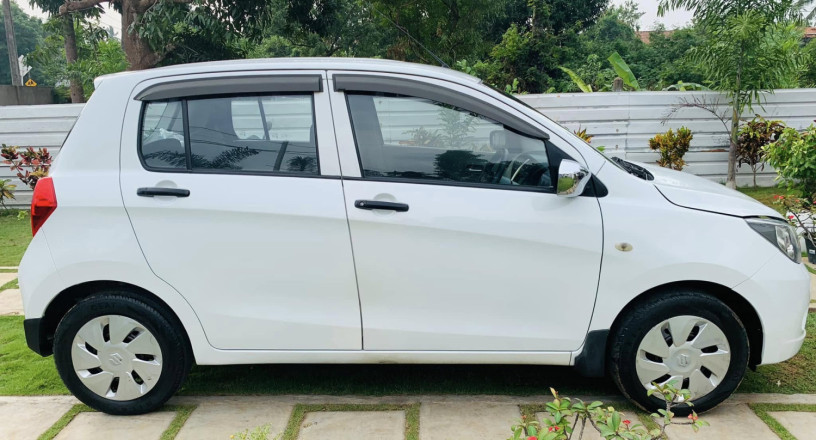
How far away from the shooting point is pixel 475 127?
3414mm

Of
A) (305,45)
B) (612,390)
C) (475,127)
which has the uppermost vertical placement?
(305,45)

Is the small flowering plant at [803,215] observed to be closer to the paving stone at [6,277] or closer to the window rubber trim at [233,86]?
the window rubber trim at [233,86]

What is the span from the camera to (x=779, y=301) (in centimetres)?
332

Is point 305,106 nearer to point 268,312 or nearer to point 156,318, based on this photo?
point 268,312

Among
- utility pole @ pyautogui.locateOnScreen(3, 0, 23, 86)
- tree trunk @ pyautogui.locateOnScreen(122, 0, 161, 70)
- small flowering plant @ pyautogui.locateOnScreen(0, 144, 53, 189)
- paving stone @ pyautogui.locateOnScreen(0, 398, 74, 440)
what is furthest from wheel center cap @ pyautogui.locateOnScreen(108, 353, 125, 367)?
utility pole @ pyautogui.locateOnScreen(3, 0, 23, 86)

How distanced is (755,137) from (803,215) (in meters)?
3.81

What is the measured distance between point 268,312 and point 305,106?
1.07 metres

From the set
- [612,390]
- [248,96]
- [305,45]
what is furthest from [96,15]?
[612,390]

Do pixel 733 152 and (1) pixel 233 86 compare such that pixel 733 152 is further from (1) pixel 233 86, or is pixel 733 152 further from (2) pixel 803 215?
(1) pixel 233 86

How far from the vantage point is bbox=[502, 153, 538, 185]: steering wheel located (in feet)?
11.0

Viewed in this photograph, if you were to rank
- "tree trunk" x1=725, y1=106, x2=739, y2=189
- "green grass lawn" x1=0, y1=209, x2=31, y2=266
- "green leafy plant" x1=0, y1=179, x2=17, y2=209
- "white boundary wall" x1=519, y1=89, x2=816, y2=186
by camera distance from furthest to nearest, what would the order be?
"white boundary wall" x1=519, y1=89, x2=816, y2=186, "green leafy plant" x1=0, y1=179, x2=17, y2=209, "tree trunk" x1=725, y1=106, x2=739, y2=189, "green grass lawn" x1=0, y1=209, x2=31, y2=266

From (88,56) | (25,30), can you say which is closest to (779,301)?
(88,56)

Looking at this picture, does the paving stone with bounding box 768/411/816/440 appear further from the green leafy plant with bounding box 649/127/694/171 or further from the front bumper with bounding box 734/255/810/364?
the green leafy plant with bounding box 649/127/694/171

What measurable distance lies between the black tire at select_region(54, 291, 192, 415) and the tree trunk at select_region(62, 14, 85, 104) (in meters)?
14.4
